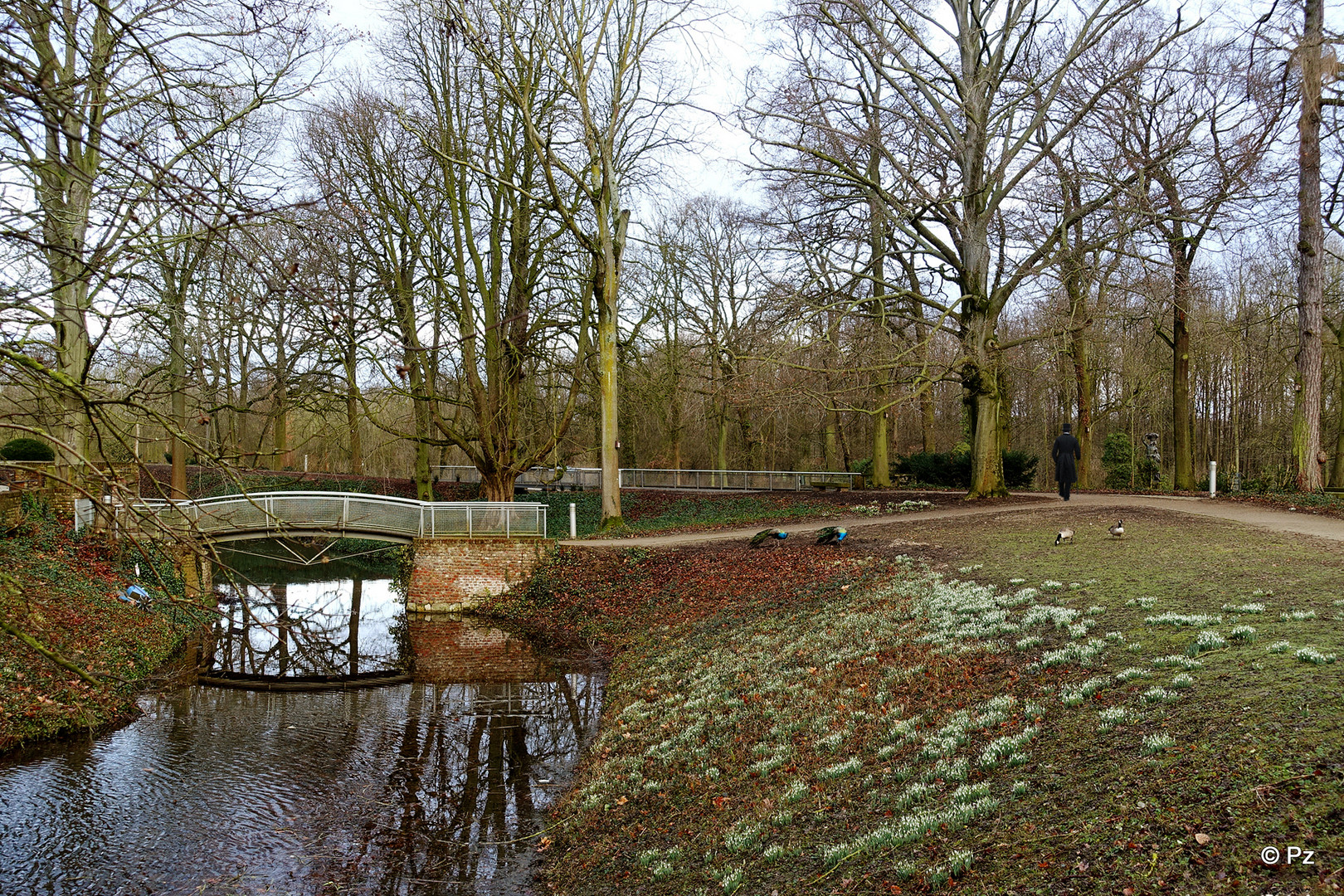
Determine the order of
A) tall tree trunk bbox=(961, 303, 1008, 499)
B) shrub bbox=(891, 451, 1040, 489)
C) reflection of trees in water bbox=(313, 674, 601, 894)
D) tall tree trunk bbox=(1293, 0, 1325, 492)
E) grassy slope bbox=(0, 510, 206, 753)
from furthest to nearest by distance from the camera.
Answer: shrub bbox=(891, 451, 1040, 489) → tall tree trunk bbox=(961, 303, 1008, 499) → tall tree trunk bbox=(1293, 0, 1325, 492) → grassy slope bbox=(0, 510, 206, 753) → reflection of trees in water bbox=(313, 674, 601, 894)

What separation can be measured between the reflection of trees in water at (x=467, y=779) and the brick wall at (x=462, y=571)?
6283 millimetres

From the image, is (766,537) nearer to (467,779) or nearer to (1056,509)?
(1056,509)

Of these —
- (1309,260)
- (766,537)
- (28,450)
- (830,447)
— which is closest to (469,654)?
(766,537)

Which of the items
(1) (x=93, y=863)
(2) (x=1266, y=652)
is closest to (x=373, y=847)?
(1) (x=93, y=863)

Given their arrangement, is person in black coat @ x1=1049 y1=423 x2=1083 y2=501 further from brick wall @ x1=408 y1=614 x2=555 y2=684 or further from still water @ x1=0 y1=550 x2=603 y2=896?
brick wall @ x1=408 y1=614 x2=555 y2=684

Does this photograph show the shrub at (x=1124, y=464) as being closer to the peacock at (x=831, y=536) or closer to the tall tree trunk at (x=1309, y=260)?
the tall tree trunk at (x=1309, y=260)

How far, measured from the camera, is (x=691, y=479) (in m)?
37.9

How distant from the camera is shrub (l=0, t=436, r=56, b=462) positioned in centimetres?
2367

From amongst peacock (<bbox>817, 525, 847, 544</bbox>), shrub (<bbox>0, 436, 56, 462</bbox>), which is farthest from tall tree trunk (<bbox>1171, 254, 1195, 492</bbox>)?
shrub (<bbox>0, 436, 56, 462</bbox>)

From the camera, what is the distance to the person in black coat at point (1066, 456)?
18250 millimetres

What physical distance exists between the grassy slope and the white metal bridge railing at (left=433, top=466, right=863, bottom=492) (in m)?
19.2

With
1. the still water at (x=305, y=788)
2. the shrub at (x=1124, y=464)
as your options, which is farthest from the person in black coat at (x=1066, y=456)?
the shrub at (x=1124, y=464)

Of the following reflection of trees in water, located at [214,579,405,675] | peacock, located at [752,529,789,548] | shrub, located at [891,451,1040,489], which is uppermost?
shrub, located at [891,451,1040,489]

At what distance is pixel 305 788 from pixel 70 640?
15.8ft
